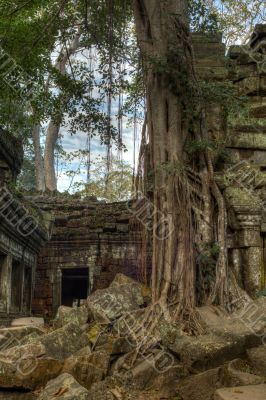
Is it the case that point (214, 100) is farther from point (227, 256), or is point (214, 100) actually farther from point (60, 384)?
point (60, 384)

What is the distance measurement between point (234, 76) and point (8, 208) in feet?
12.0

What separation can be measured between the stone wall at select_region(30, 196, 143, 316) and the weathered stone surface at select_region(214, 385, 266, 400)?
24.0 feet

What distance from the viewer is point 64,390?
4195 millimetres

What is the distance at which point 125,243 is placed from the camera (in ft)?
38.2

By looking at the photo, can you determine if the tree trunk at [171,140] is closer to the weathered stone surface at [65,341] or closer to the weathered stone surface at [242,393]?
the weathered stone surface at [65,341]

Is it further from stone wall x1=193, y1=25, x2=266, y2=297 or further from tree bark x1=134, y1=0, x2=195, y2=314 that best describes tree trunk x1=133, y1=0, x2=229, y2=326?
stone wall x1=193, y1=25, x2=266, y2=297

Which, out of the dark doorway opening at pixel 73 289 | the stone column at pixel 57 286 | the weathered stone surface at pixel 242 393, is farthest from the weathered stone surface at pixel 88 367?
the dark doorway opening at pixel 73 289

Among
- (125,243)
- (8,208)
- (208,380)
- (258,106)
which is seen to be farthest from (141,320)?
(125,243)

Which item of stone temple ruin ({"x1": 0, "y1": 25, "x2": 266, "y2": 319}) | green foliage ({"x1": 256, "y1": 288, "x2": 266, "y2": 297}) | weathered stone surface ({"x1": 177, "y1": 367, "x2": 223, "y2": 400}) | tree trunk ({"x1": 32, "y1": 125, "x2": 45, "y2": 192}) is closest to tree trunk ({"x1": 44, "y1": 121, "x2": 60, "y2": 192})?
tree trunk ({"x1": 32, "y1": 125, "x2": 45, "y2": 192})

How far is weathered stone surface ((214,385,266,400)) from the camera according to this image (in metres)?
3.89

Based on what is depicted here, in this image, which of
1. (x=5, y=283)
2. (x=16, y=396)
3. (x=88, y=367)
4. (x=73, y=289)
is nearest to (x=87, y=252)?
(x=73, y=289)

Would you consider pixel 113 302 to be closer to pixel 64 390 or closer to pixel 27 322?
pixel 27 322

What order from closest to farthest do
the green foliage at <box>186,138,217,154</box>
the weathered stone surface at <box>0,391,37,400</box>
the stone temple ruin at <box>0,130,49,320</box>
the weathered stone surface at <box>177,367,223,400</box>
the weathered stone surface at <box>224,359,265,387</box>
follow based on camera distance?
the weathered stone surface at <box>224,359,265,387</box>, the weathered stone surface at <box>177,367,223,400</box>, the weathered stone surface at <box>0,391,37,400</box>, the green foliage at <box>186,138,217,154</box>, the stone temple ruin at <box>0,130,49,320</box>

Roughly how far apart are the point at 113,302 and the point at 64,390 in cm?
178
